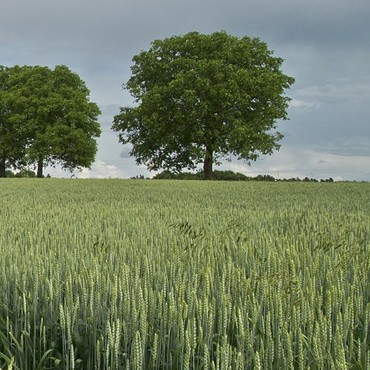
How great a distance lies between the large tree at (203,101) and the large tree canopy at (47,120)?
6303 mm

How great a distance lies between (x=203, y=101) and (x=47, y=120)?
15.3m

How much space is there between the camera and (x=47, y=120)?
1465 inches

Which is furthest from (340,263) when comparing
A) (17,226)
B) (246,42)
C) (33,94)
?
(33,94)

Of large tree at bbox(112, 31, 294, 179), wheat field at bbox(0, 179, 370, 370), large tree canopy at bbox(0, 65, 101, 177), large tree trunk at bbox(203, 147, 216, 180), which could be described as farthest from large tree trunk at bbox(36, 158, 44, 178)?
wheat field at bbox(0, 179, 370, 370)

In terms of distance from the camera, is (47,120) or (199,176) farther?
(47,120)

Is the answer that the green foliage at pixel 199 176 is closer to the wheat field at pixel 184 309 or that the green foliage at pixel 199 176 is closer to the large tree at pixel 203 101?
the large tree at pixel 203 101

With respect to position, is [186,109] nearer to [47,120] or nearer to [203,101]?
[203,101]

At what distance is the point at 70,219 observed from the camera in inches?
221

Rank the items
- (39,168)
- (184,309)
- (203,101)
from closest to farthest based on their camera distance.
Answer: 1. (184,309)
2. (203,101)
3. (39,168)

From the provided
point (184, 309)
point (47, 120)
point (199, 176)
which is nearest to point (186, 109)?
point (199, 176)

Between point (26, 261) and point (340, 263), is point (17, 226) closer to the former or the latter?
point (26, 261)

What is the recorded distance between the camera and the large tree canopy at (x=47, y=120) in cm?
3534

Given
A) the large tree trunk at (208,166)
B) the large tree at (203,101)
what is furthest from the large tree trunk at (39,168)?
the large tree trunk at (208,166)

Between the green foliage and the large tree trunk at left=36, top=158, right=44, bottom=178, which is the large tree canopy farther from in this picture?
the green foliage
